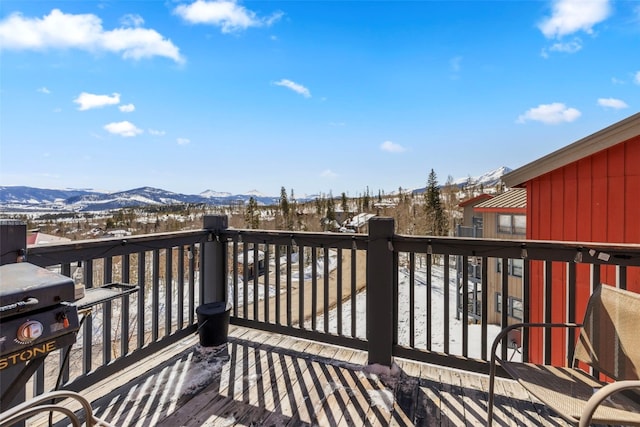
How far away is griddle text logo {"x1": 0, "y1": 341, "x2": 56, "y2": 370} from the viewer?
94 centimetres

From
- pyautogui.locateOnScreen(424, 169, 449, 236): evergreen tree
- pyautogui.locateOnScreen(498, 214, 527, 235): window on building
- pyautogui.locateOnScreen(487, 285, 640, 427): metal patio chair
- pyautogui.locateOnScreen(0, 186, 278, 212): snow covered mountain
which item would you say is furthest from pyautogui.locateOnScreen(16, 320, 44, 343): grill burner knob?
pyautogui.locateOnScreen(0, 186, 278, 212): snow covered mountain

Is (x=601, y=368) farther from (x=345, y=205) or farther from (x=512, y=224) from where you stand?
(x=345, y=205)

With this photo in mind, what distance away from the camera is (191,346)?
2785 mm

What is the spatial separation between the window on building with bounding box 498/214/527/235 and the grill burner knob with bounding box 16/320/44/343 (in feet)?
42.5

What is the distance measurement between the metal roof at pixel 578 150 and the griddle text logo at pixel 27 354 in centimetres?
538

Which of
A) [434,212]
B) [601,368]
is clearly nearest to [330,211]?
[434,212]

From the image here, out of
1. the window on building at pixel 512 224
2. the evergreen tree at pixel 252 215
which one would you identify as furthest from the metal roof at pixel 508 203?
the evergreen tree at pixel 252 215

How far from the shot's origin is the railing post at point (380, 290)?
2.41 meters

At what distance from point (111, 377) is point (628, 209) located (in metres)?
5.65

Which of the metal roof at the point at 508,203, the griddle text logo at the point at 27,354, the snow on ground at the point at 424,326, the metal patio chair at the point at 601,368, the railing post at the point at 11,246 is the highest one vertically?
the metal roof at the point at 508,203

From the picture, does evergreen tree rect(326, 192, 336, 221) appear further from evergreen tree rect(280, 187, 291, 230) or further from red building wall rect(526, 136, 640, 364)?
red building wall rect(526, 136, 640, 364)

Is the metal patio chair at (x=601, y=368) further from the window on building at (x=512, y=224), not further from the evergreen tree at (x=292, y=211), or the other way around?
the evergreen tree at (x=292, y=211)

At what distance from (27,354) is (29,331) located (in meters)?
0.07

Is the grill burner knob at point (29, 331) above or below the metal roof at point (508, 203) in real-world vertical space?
below
